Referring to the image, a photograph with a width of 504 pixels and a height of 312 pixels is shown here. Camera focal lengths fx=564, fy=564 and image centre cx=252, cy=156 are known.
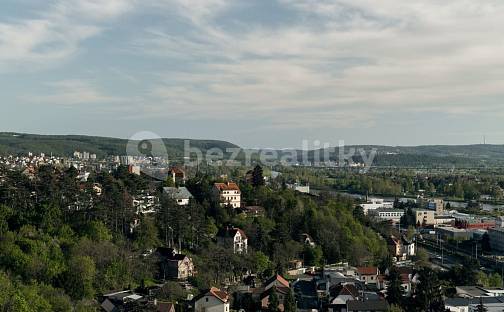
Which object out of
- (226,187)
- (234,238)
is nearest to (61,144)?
(226,187)

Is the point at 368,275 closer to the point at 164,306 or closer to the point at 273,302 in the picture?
the point at 273,302

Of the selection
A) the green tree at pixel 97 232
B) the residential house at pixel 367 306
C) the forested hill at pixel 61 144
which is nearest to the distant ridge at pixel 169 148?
the forested hill at pixel 61 144

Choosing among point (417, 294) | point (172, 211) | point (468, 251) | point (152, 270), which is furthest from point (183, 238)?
point (468, 251)

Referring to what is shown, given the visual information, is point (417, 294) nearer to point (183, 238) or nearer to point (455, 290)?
point (455, 290)

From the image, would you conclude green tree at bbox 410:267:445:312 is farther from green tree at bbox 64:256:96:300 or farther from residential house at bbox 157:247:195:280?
green tree at bbox 64:256:96:300

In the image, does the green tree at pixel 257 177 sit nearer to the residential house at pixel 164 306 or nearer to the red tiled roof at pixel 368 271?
the red tiled roof at pixel 368 271
